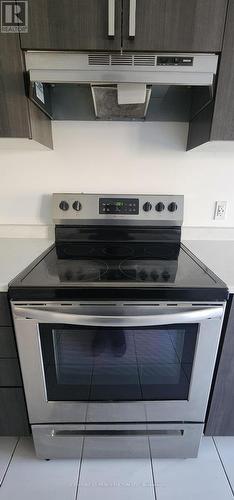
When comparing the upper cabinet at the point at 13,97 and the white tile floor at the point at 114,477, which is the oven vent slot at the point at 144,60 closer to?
the upper cabinet at the point at 13,97

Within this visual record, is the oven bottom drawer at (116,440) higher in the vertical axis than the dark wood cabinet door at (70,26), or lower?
lower

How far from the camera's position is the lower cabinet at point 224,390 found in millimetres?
961

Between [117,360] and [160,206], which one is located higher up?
[160,206]

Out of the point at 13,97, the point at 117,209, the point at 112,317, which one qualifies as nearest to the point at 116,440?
the point at 112,317

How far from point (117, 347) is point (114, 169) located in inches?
35.9

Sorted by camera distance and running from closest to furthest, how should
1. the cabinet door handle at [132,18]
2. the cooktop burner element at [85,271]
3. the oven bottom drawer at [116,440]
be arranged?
1. the cabinet door handle at [132,18]
2. the cooktop burner element at [85,271]
3. the oven bottom drawer at [116,440]

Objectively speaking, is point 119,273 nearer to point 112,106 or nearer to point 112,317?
point 112,317

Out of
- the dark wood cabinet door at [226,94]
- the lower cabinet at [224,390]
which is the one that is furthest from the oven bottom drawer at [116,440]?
the dark wood cabinet door at [226,94]

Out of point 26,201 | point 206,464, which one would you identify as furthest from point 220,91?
point 206,464

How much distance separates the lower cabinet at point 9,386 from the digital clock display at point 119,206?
2.16ft

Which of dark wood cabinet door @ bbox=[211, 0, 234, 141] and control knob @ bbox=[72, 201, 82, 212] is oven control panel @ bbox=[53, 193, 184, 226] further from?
dark wood cabinet door @ bbox=[211, 0, 234, 141]

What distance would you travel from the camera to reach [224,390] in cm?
105

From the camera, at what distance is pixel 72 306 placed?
0.85m

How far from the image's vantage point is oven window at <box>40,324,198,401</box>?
0.92 m
